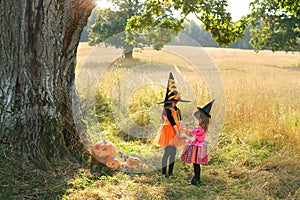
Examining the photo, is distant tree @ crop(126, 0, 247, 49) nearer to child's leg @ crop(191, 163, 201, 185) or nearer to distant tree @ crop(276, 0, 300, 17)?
distant tree @ crop(276, 0, 300, 17)

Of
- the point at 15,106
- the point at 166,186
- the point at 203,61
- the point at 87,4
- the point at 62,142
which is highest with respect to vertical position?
the point at 87,4

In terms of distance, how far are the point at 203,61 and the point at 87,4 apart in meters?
3.90

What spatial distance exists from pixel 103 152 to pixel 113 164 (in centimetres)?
22

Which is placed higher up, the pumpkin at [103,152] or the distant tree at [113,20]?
the distant tree at [113,20]

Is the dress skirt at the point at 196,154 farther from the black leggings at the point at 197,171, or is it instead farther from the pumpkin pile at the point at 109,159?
the pumpkin pile at the point at 109,159

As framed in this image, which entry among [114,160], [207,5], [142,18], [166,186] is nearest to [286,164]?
[166,186]

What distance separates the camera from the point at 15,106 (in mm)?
4172

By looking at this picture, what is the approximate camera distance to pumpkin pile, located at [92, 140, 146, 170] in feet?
16.1

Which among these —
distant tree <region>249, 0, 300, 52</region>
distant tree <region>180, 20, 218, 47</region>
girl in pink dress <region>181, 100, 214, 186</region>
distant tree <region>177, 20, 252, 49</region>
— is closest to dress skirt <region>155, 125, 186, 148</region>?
girl in pink dress <region>181, 100, 214, 186</region>

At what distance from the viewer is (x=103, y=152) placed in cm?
495

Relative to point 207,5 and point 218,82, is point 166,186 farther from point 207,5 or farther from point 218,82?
point 218,82

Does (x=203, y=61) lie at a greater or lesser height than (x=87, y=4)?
lesser

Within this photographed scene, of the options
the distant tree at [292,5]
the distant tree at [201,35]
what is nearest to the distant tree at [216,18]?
the distant tree at [292,5]

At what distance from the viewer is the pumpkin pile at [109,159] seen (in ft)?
16.1
